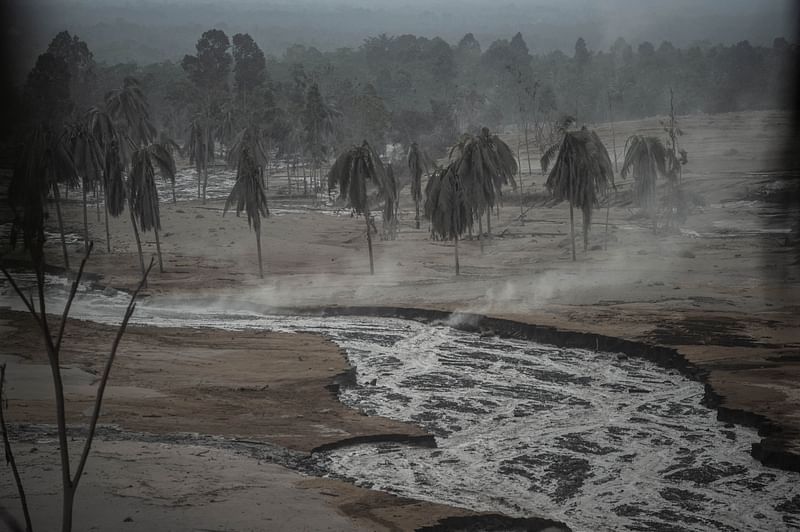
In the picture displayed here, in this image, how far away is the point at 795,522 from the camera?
521 inches

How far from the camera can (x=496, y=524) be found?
41.9 ft

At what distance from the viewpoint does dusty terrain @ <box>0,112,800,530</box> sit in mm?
17875

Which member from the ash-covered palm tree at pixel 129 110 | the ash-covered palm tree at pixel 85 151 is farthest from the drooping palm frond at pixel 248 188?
the ash-covered palm tree at pixel 129 110

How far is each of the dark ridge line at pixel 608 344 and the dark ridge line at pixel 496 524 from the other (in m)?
4.77

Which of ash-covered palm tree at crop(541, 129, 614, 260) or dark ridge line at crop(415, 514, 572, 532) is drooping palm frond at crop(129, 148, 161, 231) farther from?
dark ridge line at crop(415, 514, 572, 532)

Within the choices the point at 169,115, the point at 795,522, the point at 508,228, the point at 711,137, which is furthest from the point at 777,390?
the point at 169,115

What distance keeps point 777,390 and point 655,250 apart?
88.9 ft

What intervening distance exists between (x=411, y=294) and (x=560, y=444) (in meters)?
19.7

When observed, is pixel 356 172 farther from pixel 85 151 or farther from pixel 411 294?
pixel 85 151

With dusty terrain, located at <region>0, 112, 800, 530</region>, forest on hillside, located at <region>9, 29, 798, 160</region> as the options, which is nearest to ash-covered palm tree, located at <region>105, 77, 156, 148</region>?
forest on hillside, located at <region>9, 29, 798, 160</region>

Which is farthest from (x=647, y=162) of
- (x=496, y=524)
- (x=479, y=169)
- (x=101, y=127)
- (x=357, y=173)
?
(x=496, y=524)

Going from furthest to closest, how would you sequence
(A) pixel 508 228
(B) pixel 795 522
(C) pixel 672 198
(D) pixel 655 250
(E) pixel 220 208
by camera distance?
(E) pixel 220 208 < (A) pixel 508 228 < (C) pixel 672 198 < (D) pixel 655 250 < (B) pixel 795 522

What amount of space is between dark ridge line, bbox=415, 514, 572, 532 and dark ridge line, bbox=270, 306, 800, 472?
4.77m

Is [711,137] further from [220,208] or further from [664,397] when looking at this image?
[664,397]
